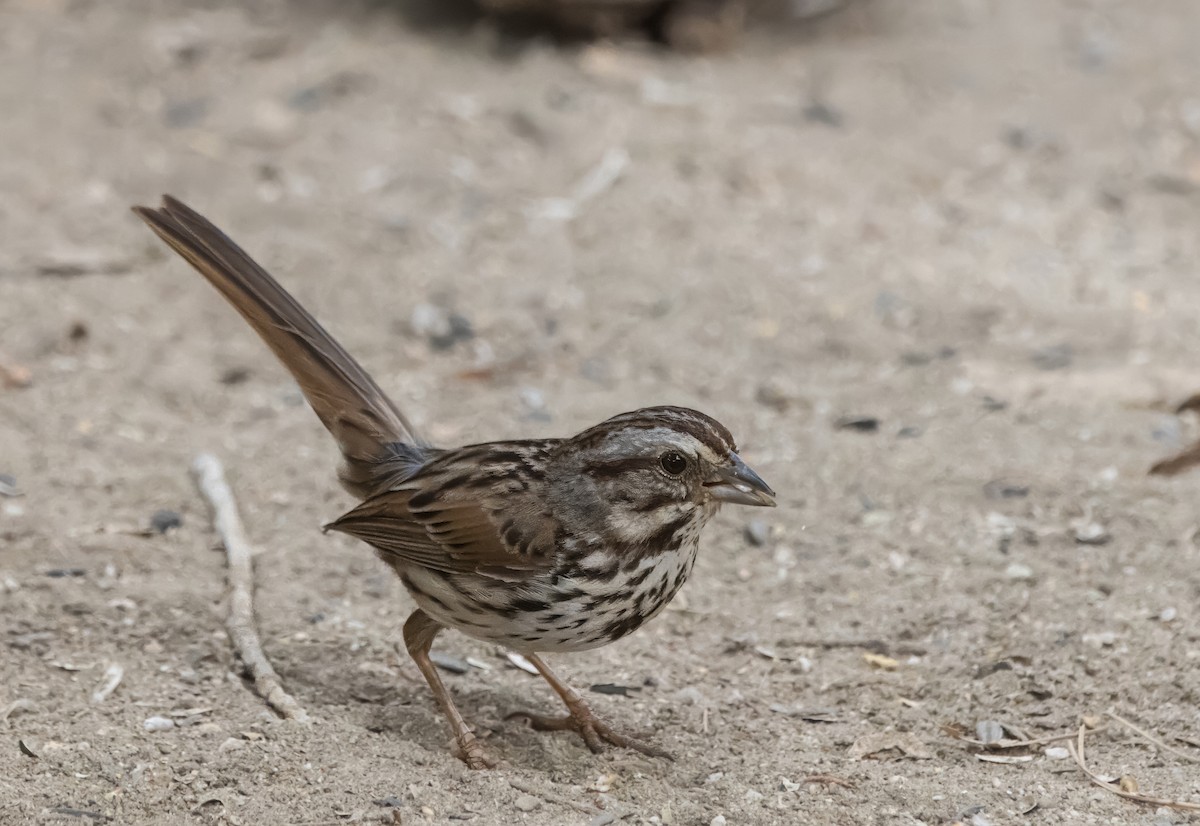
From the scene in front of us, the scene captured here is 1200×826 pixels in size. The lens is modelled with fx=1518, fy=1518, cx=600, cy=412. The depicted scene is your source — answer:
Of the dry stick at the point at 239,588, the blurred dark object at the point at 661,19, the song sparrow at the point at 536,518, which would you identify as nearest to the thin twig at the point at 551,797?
the song sparrow at the point at 536,518

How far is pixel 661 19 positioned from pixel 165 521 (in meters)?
5.38

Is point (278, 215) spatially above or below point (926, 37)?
below

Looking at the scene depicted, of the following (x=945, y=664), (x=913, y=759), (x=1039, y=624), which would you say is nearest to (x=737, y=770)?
(x=913, y=759)

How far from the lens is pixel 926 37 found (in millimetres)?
10172

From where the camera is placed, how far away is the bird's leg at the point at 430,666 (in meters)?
4.52

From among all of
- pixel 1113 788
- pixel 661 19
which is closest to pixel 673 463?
pixel 1113 788

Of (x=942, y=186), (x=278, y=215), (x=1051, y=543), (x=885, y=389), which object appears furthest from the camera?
(x=942, y=186)

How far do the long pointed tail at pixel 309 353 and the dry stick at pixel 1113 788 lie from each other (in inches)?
87.3

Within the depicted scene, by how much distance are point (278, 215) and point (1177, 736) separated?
5267 mm

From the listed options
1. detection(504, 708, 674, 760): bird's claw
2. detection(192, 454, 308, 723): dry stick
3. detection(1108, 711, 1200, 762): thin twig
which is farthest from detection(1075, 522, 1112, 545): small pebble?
detection(192, 454, 308, 723): dry stick

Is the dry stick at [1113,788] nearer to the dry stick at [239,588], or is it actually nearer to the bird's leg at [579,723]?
the bird's leg at [579,723]

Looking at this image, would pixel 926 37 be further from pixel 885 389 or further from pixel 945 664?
pixel 945 664

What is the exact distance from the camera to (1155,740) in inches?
176

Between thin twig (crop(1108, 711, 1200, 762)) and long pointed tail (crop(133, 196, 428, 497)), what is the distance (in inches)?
91.3
